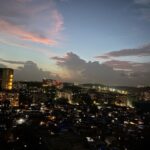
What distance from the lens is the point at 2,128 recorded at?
33.4 metres

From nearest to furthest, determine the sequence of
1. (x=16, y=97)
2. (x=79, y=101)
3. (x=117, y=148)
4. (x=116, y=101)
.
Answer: (x=117, y=148) < (x=16, y=97) < (x=79, y=101) < (x=116, y=101)

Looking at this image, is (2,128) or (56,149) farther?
(2,128)

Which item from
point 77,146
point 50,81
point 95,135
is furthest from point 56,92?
point 77,146

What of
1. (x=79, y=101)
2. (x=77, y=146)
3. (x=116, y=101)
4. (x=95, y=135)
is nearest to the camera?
A: (x=77, y=146)

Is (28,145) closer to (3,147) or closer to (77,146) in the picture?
(3,147)

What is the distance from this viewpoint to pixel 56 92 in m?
122

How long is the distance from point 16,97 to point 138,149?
54146 mm

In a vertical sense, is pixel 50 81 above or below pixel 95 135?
above

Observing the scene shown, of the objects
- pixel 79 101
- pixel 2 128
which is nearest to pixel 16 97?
pixel 79 101

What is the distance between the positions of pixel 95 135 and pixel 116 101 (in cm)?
8136

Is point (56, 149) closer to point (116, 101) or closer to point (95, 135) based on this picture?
point (95, 135)

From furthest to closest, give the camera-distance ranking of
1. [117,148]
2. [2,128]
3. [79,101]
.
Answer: [79,101], [2,128], [117,148]

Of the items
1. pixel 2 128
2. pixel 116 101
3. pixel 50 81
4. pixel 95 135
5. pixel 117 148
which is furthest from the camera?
pixel 50 81

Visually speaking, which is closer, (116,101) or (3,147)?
(3,147)
